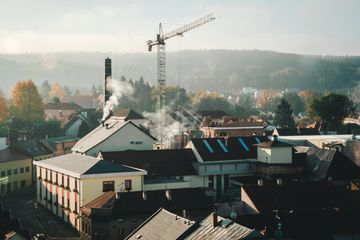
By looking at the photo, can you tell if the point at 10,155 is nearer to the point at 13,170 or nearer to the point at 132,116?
the point at 13,170

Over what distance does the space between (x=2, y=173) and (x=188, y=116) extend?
69307 millimetres

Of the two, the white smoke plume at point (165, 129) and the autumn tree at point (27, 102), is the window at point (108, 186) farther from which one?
the autumn tree at point (27, 102)

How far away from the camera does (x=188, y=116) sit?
147 metres

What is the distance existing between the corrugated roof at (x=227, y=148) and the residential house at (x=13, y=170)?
25854mm

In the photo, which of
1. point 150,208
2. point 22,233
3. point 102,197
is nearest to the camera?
point 22,233

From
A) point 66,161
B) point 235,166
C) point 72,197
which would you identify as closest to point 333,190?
point 235,166

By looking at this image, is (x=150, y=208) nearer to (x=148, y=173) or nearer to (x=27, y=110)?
(x=148, y=173)

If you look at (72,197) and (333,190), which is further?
(72,197)

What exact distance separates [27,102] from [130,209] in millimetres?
82561

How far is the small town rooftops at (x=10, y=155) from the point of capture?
8499cm

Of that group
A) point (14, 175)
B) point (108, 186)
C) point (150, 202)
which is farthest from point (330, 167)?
point (14, 175)

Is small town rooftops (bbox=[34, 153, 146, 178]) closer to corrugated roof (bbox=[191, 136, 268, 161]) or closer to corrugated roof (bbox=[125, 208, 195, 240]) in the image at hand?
corrugated roof (bbox=[191, 136, 268, 161])

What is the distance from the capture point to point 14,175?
8569cm

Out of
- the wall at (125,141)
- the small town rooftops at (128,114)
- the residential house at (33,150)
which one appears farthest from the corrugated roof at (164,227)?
the small town rooftops at (128,114)
